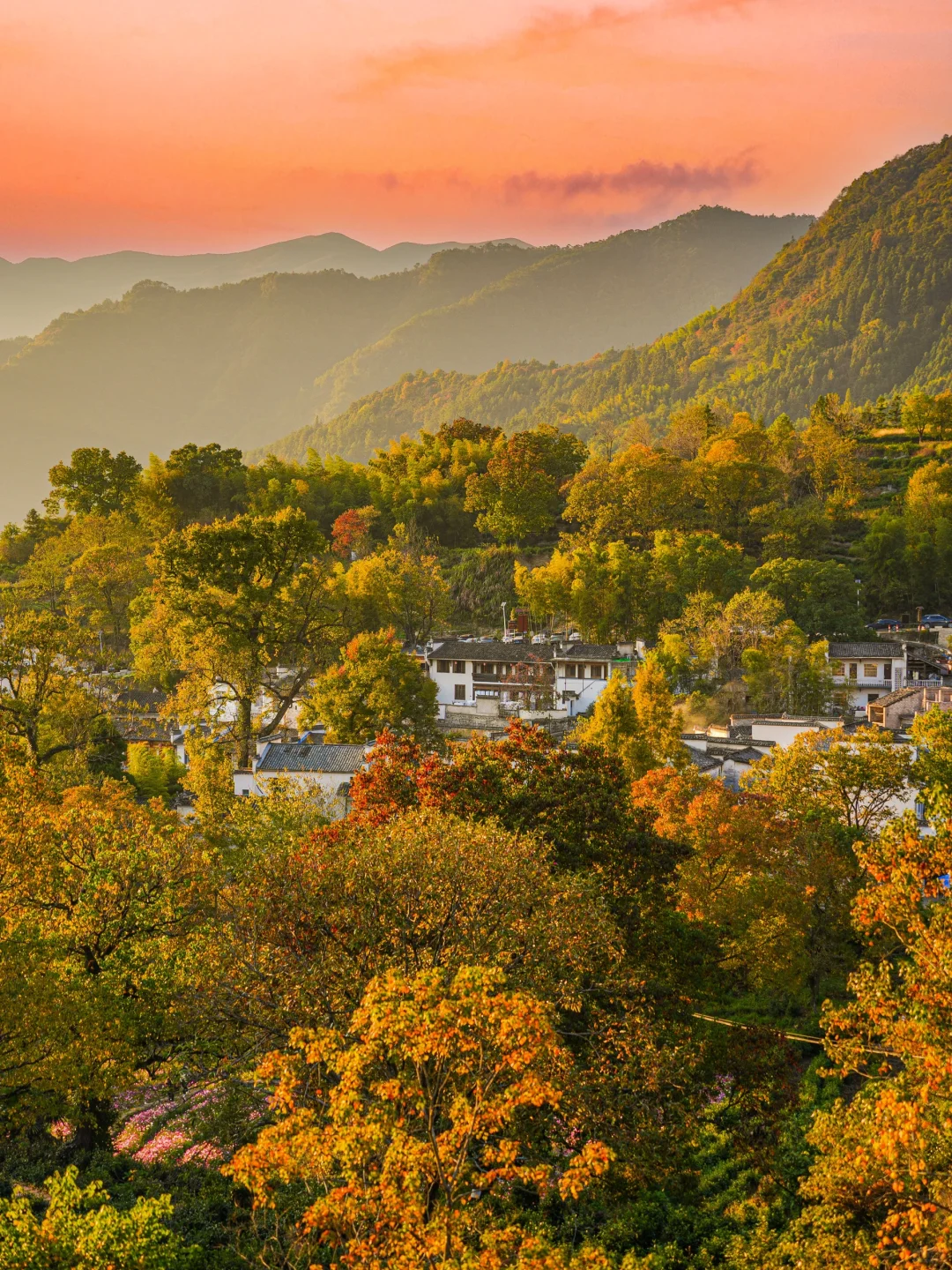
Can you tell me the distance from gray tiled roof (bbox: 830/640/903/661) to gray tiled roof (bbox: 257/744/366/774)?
26.7 metres

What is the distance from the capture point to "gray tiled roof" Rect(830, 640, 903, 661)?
47.1 m

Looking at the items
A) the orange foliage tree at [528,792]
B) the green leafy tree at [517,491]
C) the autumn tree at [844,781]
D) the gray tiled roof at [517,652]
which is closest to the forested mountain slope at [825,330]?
the green leafy tree at [517,491]

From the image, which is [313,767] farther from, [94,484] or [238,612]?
[94,484]

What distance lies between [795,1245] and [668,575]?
4438 centimetres

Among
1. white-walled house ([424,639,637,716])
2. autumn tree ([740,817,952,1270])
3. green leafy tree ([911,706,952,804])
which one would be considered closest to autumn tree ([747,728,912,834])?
green leafy tree ([911,706,952,804])

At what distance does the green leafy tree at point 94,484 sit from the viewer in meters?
59.6

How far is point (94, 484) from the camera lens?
197ft

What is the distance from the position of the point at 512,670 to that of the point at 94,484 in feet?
95.2

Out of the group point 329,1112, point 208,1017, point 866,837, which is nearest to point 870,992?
point 329,1112

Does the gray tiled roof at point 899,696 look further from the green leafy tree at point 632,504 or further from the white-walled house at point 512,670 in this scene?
the green leafy tree at point 632,504

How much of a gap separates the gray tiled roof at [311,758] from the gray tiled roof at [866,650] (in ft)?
87.4

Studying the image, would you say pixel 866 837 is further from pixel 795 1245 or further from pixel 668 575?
pixel 668 575

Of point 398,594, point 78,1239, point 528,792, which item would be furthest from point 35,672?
point 398,594

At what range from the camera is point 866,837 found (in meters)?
20.0
